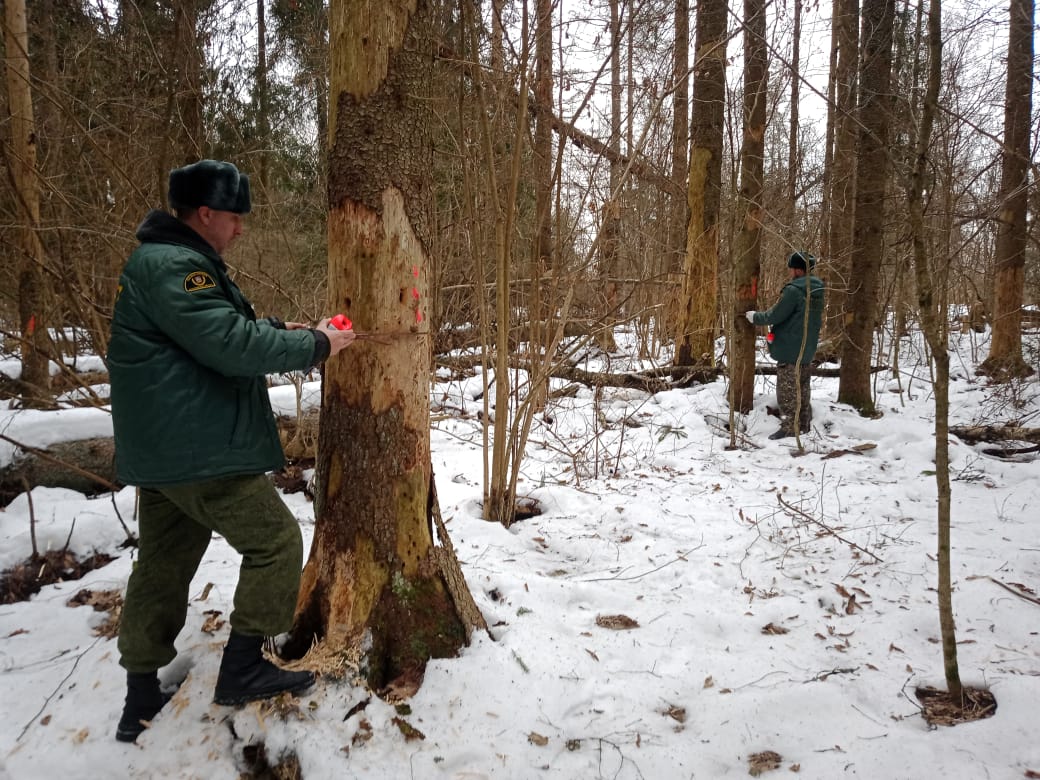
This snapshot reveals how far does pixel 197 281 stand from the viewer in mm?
1720

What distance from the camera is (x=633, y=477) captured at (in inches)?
193

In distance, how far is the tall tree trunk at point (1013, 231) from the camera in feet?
21.9

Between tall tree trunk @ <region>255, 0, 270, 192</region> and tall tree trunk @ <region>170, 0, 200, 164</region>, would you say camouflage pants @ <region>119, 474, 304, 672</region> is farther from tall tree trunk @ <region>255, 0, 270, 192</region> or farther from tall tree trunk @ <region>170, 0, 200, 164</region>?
tall tree trunk @ <region>255, 0, 270, 192</region>

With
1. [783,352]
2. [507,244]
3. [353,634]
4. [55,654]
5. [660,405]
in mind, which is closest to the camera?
[353,634]

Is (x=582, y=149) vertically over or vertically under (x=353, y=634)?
over

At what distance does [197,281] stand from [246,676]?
1265 mm

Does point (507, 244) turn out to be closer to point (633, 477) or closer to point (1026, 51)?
point (633, 477)

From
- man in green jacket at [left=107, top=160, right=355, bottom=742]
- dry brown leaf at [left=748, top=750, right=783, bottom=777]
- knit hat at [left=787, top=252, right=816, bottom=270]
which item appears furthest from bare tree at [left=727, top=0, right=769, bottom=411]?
man in green jacket at [left=107, top=160, right=355, bottom=742]

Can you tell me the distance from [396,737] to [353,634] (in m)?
0.39

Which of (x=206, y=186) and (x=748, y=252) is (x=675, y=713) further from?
(x=748, y=252)

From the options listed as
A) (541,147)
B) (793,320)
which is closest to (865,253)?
(793,320)

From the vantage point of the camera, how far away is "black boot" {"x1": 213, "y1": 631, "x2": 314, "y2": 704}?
1.87 metres

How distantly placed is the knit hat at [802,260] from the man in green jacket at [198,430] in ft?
16.9

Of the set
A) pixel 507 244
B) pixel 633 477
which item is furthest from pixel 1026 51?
pixel 507 244
